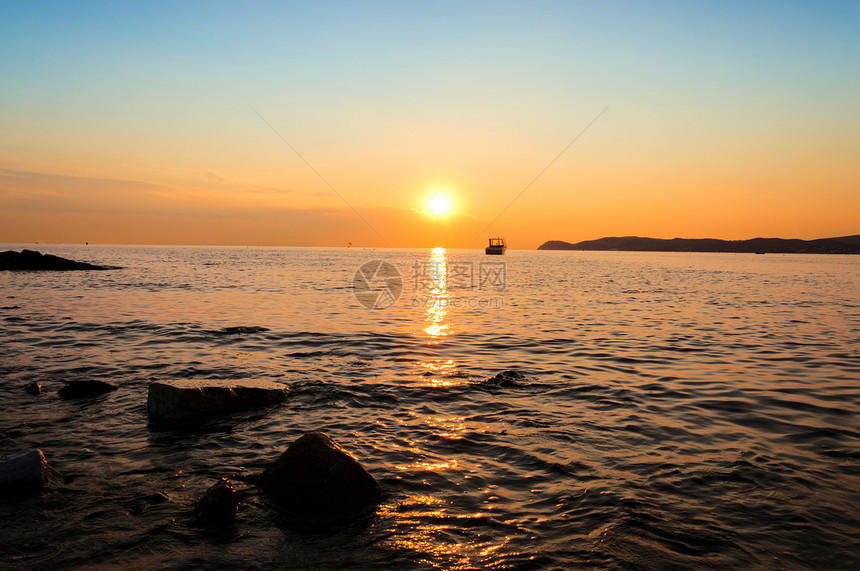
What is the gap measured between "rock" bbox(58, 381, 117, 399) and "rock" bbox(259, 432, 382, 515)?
6.83m

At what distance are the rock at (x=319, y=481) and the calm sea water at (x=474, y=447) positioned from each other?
0.28 m

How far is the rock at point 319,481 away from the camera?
6.20m

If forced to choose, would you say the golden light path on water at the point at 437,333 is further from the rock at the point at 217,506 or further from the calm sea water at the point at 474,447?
the rock at the point at 217,506

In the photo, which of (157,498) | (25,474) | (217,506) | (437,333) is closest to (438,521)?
(217,506)

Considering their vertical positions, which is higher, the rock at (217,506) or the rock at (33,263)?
the rock at (33,263)

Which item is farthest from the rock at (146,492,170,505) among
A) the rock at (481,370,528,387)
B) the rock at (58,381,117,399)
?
the rock at (481,370,528,387)

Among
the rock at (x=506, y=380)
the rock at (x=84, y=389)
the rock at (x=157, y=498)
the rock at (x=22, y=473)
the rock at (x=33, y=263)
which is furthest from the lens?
the rock at (x=33, y=263)

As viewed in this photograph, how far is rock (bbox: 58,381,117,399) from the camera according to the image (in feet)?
35.3

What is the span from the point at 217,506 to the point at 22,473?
2.90 metres

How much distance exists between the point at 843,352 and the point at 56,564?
20811mm

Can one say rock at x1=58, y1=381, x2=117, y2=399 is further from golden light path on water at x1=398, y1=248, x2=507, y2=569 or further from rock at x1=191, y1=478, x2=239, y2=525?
golden light path on water at x1=398, y1=248, x2=507, y2=569

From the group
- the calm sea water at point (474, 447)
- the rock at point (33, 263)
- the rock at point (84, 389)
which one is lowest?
the calm sea water at point (474, 447)

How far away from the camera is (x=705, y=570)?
16.0 ft

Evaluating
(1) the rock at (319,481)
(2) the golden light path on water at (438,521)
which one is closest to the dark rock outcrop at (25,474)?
(1) the rock at (319,481)
